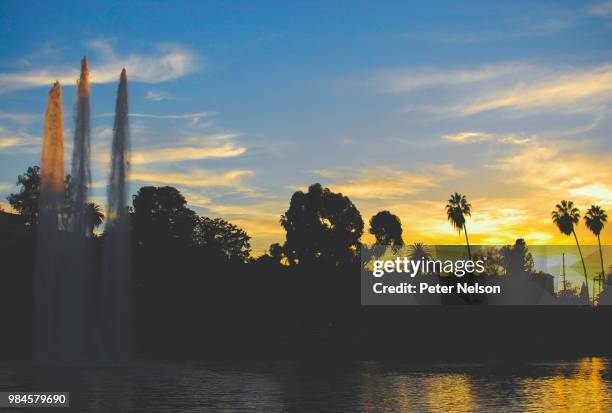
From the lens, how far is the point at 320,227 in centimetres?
11438

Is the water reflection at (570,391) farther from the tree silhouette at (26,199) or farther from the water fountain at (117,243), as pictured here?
the tree silhouette at (26,199)

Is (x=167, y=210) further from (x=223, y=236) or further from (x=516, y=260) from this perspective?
(x=516, y=260)

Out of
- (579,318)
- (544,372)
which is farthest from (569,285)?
(544,372)

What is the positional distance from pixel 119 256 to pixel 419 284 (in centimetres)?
6285

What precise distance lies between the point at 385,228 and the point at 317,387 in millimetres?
82173

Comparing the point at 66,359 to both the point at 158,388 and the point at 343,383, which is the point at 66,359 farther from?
the point at 343,383

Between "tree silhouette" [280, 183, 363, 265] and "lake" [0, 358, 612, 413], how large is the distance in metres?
63.6

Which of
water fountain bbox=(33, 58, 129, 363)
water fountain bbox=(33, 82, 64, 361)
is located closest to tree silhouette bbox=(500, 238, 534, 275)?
water fountain bbox=(33, 58, 129, 363)

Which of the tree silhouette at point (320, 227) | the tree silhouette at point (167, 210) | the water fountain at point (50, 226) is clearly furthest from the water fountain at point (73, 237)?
the tree silhouette at point (320, 227)

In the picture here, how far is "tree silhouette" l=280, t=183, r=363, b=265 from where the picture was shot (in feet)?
374

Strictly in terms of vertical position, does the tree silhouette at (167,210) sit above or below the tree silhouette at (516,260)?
above

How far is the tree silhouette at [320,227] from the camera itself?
114m

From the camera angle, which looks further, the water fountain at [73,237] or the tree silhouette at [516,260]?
the tree silhouette at [516,260]

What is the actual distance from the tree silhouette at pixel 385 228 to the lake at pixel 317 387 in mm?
66193
